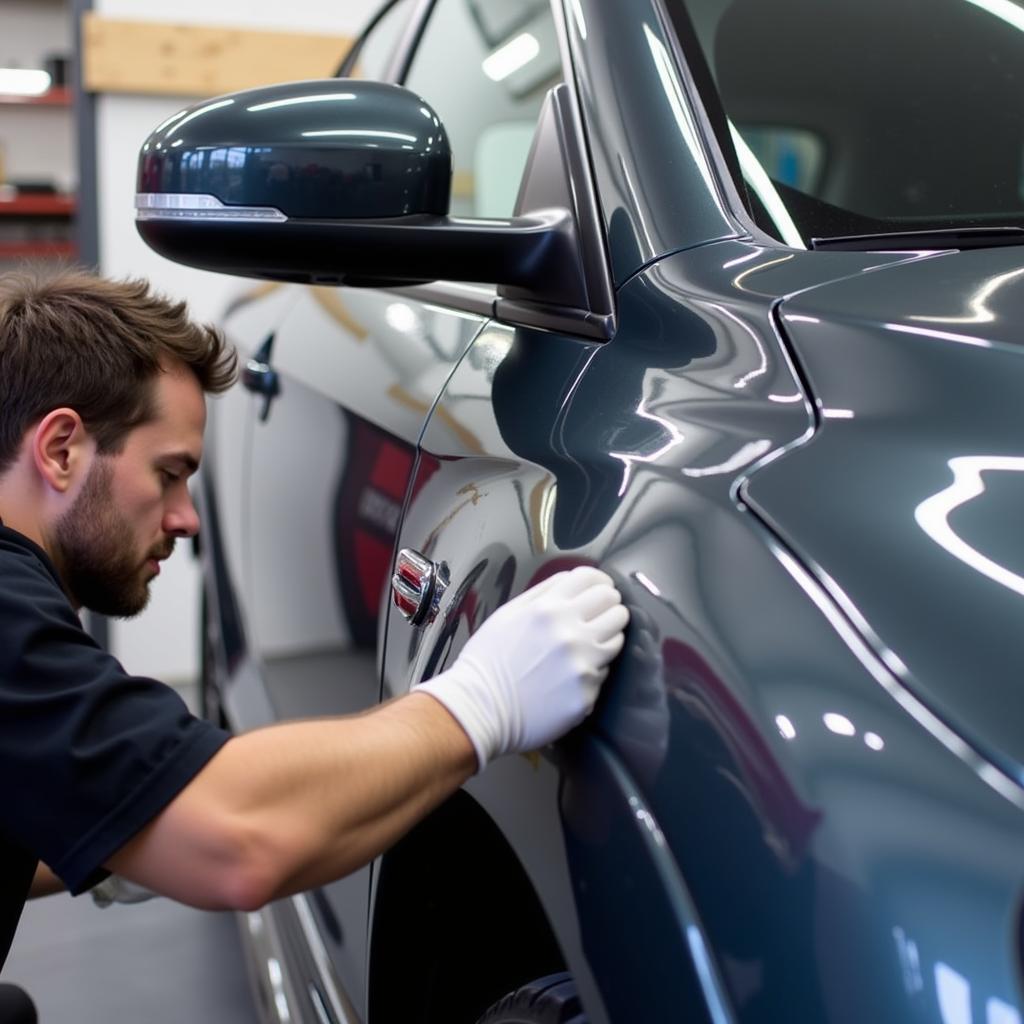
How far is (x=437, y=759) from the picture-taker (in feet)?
2.60

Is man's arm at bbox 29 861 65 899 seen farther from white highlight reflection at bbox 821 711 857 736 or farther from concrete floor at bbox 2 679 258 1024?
white highlight reflection at bbox 821 711 857 736

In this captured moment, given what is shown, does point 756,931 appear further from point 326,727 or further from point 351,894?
point 351,894

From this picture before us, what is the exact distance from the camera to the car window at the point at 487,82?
131cm

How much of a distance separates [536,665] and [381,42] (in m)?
1.59

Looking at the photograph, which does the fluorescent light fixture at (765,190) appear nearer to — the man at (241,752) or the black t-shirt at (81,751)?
the man at (241,752)

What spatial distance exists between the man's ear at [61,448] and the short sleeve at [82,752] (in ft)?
0.80

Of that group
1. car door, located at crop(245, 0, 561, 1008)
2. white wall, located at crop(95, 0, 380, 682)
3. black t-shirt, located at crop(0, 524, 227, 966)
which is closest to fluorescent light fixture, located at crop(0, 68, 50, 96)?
white wall, located at crop(95, 0, 380, 682)

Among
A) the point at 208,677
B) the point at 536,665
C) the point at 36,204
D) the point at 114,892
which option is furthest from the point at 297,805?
the point at 36,204

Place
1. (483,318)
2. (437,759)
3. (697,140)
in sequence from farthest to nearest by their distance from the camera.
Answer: (483,318) < (697,140) < (437,759)

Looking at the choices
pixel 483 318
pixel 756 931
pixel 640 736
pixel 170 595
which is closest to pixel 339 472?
pixel 483 318

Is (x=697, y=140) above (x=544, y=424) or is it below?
above

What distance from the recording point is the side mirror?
3.16 feet

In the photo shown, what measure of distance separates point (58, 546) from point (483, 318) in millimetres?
409

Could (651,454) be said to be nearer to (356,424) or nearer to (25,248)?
(356,424)
